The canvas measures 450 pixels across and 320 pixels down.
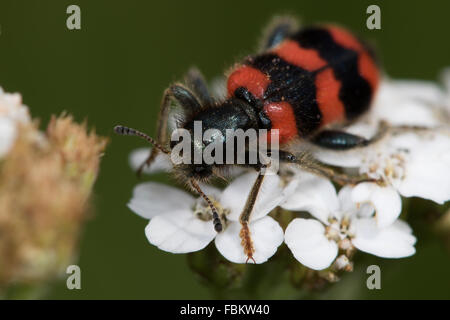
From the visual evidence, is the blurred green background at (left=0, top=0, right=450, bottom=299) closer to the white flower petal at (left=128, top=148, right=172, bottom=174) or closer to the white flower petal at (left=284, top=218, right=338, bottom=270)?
the white flower petal at (left=128, top=148, right=172, bottom=174)

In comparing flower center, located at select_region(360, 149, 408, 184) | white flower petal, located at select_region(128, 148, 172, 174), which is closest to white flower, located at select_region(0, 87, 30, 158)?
white flower petal, located at select_region(128, 148, 172, 174)

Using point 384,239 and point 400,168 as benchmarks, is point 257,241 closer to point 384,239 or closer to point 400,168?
point 384,239

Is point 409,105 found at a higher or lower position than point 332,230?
higher

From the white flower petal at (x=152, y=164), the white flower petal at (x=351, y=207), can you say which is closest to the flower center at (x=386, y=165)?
the white flower petal at (x=351, y=207)

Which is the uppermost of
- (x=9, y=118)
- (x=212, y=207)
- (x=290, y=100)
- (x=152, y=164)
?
(x=290, y=100)

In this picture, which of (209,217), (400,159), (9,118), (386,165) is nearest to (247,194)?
(209,217)
